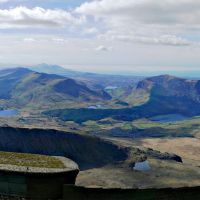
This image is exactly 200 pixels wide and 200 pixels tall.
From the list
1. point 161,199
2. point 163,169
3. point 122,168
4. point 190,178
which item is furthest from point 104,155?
point 161,199

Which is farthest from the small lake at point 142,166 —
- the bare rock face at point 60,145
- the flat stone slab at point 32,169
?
the flat stone slab at point 32,169

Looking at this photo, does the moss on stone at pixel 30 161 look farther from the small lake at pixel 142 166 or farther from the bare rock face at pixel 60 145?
the small lake at pixel 142 166

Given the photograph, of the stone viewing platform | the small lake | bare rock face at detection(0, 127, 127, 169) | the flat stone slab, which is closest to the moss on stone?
the stone viewing platform

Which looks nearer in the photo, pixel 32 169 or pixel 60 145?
pixel 32 169

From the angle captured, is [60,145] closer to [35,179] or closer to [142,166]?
[142,166]

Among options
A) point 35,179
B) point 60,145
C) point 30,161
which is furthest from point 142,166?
point 35,179

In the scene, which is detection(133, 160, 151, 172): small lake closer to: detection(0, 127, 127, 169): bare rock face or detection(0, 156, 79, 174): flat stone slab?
detection(0, 127, 127, 169): bare rock face

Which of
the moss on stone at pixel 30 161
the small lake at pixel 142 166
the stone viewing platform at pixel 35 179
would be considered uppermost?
the moss on stone at pixel 30 161

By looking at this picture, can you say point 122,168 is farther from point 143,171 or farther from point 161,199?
point 161,199
